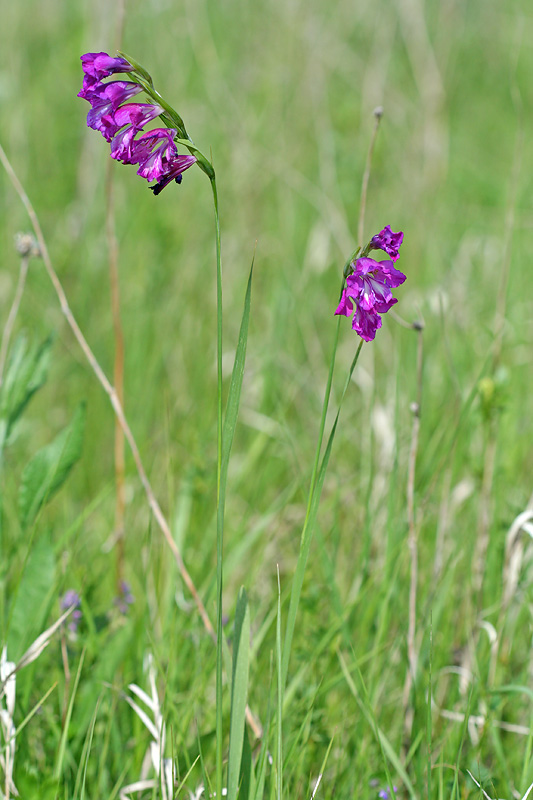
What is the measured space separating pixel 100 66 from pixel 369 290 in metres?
0.42

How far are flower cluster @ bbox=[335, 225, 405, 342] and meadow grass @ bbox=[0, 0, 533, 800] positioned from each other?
0.18 metres

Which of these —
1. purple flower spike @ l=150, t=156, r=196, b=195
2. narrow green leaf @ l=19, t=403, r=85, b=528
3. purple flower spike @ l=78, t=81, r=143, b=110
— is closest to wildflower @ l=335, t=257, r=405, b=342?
purple flower spike @ l=150, t=156, r=196, b=195

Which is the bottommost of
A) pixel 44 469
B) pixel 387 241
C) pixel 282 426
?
pixel 44 469

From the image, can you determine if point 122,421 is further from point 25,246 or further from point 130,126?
point 130,126

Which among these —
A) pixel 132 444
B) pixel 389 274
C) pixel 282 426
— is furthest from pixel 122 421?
pixel 389 274

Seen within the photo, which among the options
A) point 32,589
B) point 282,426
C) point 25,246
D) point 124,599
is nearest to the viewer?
point 32,589

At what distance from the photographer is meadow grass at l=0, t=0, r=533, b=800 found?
143 cm

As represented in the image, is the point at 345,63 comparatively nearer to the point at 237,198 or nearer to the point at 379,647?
the point at 237,198

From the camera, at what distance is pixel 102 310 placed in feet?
10.2

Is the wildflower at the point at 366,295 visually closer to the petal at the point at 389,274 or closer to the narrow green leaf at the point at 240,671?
the petal at the point at 389,274

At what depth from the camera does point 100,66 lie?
95 centimetres

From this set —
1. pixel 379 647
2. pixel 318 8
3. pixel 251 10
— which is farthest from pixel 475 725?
pixel 251 10

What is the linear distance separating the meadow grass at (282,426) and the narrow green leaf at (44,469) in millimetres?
55

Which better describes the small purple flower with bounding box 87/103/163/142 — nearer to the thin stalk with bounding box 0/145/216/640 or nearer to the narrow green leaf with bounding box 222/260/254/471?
the narrow green leaf with bounding box 222/260/254/471
